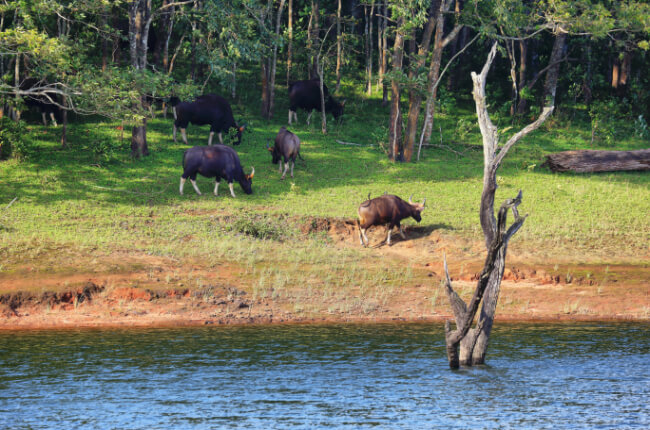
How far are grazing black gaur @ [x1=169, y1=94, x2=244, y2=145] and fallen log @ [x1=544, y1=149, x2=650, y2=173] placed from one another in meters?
12.7

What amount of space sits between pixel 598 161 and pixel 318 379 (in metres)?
21.4

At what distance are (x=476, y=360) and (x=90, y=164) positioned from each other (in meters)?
19.0

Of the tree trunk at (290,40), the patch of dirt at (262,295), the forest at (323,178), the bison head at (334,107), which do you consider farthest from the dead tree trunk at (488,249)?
the tree trunk at (290,40)

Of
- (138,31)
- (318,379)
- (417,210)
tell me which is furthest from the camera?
(138,31)

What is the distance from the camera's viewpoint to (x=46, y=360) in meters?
14.5

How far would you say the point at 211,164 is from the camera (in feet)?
86.7

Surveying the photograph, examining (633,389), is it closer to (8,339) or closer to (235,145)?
(8,339)

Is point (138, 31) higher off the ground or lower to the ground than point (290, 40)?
lower

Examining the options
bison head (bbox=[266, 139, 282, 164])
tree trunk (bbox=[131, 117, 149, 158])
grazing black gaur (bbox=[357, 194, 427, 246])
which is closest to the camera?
grazing black gaur (bbox=[357, 194, 427, 246])

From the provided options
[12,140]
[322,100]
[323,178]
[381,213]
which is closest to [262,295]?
[381,213]

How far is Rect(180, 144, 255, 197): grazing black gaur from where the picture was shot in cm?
2636

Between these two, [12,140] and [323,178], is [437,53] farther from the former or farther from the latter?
[12,140]

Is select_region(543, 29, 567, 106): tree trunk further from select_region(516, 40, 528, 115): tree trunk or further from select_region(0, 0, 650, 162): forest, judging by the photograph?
select_region(516, 40, 528, 115): tree trunk

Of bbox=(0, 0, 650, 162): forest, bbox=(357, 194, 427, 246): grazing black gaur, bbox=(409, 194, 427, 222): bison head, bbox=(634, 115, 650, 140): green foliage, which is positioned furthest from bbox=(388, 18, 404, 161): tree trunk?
bbox=(634, 115, 650, 140): green foliage
